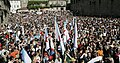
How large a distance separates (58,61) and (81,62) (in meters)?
1.84

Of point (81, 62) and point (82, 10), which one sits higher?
Answer: point (81, 62)

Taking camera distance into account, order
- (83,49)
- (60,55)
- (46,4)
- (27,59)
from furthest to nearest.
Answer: (46,4) < (83,49) < (60,55) < (27,59)

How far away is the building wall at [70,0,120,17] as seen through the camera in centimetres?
5707

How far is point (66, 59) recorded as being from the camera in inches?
666

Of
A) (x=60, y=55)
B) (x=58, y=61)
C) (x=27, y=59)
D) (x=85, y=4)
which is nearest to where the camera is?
(x=27, y=59)

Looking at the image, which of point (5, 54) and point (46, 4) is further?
point (46, 4)

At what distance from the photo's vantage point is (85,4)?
7938cm

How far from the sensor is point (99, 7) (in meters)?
65.5

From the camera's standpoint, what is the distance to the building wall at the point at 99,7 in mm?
57066

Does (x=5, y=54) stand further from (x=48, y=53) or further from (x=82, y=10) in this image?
(x=82, y=10)

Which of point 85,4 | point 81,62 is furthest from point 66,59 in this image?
point 85,4

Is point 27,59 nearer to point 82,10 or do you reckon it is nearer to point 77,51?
point 77,51

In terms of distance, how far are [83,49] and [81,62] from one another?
2561 mm

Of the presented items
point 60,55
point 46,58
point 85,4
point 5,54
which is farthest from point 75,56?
point 85,4
